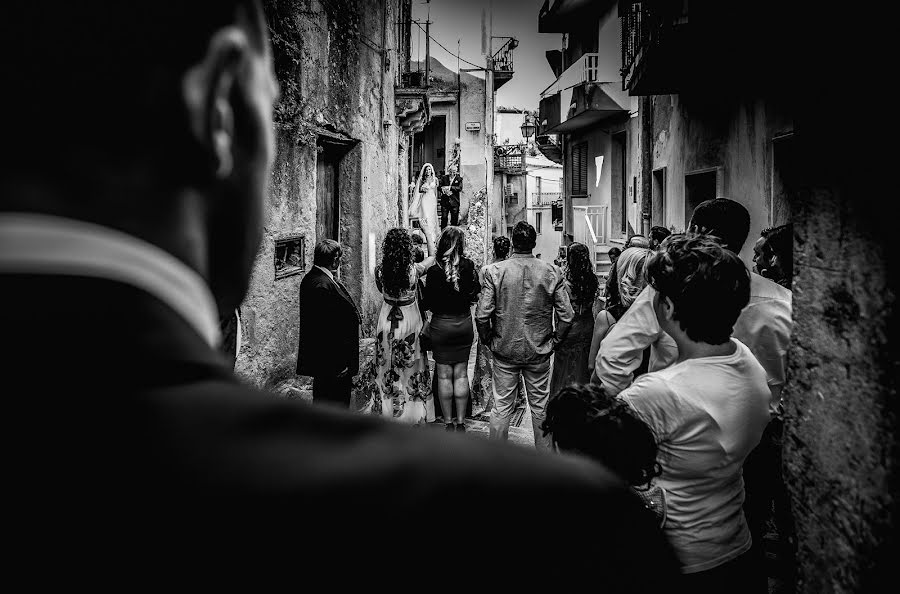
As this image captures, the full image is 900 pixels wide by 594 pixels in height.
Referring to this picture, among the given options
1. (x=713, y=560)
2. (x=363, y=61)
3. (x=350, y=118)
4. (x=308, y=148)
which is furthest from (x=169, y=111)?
(x=363, y=61)

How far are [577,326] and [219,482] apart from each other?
5.34 meters

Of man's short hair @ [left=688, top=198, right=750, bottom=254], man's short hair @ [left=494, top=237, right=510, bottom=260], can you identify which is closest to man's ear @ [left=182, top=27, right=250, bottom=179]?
man's short hair @ [left=688, top=198, right=750, bottom=254]

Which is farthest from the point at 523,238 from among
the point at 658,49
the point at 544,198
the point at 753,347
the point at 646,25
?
the point at 544,198

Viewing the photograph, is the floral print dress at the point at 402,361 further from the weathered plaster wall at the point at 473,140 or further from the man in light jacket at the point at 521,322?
the weathered plaster wall at the point at 473,140

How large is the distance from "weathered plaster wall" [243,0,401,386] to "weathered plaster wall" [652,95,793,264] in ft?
14.0

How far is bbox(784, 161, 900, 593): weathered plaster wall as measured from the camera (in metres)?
1.79

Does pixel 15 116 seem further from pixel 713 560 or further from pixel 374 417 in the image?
pixel 713 560

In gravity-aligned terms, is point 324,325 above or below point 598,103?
below

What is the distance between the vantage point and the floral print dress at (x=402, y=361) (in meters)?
6.02

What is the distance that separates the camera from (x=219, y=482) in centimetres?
52

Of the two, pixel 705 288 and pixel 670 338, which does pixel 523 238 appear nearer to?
pixel 670 338

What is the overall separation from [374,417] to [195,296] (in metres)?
0.20

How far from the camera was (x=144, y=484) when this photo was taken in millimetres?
504

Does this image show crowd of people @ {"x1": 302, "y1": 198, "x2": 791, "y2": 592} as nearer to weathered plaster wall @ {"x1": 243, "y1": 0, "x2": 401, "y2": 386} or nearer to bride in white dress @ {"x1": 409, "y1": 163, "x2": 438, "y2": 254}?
weathered plaster wall @ {"x1": 243, "y1": 0, "x2": 401, "y2": 386}
